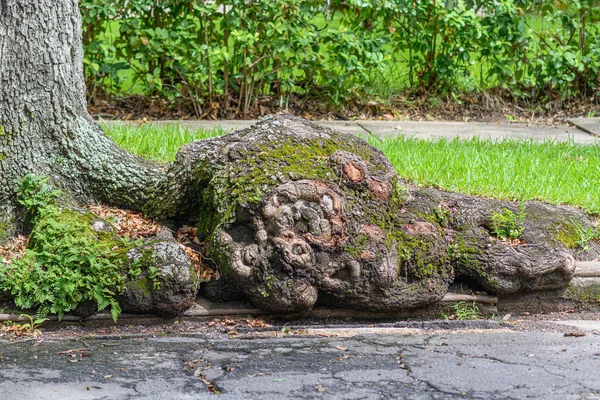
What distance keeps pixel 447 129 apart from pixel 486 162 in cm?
223

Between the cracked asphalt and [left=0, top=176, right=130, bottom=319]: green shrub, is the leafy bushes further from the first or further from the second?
the cracked asphalt

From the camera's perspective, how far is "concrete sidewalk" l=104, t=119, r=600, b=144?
914 cm

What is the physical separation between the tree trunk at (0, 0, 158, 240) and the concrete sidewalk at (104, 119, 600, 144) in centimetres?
296

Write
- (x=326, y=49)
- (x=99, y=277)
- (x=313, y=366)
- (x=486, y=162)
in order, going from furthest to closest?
(x=326, y=49) < (x=486, y=162) < (x=99, y=277) < (x=313, y=366)

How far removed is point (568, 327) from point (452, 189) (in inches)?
63.6

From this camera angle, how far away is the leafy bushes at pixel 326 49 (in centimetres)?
925

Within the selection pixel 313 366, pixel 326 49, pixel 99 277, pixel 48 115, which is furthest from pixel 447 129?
pixel 313 366

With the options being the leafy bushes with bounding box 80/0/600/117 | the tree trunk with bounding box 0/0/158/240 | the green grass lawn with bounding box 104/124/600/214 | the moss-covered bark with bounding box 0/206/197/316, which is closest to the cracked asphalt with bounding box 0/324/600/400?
the moss-covered bark with bounding box 0/206/197/316

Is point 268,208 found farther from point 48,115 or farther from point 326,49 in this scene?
point 326,49

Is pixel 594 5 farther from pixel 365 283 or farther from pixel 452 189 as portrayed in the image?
pixel 365 283

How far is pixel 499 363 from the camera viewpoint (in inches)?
180

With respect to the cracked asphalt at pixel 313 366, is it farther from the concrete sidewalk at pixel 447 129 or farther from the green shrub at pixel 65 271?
the concrete sidewalk at pixel 447 129

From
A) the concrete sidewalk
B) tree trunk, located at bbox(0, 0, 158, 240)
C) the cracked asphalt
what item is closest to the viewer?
the cracked asphalt

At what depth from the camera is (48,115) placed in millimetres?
5766
